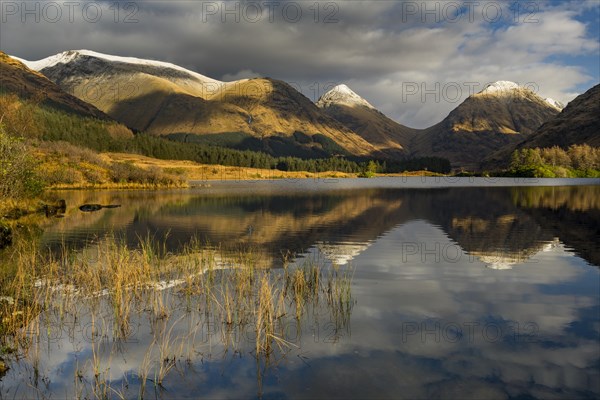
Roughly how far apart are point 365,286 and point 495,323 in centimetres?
787

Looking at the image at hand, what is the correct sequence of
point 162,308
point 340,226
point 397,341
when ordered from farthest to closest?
point 340,226
point 162,308
point 397,341

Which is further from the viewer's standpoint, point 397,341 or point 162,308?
point 162,308

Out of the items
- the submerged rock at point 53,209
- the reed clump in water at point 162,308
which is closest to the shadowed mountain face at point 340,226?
the submerged rock at point 53,209

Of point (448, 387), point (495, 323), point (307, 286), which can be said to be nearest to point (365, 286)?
point (307, 286)

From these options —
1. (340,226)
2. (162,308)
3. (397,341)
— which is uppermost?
(162,308)

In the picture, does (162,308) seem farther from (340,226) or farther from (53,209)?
(53,209)

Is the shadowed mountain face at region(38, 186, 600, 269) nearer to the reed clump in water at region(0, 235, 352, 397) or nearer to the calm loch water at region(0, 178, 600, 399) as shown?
the calm loch water at region(0, 178, 600, 399)

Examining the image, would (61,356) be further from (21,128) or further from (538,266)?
(21,128)

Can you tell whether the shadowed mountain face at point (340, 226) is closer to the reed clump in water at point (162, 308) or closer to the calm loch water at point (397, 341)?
the calm loch water at point (397, 341)

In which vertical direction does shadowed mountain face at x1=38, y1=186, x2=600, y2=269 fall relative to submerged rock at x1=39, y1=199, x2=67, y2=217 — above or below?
below

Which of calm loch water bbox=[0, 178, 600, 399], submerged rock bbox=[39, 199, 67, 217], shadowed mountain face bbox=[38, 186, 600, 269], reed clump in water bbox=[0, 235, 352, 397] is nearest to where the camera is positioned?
calm loch water bbox=[0, 178, 600, 399]

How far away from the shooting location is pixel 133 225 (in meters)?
52.9

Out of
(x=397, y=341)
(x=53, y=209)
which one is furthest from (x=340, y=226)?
(x=53, y=209)

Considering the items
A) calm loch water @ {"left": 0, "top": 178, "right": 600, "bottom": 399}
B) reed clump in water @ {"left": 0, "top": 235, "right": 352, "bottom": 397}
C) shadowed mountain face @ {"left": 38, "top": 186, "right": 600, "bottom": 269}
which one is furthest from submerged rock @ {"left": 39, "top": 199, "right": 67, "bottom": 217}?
reed clump in water @ {"left": 0, "top": 235, "right": 352, "bottom": 397}
